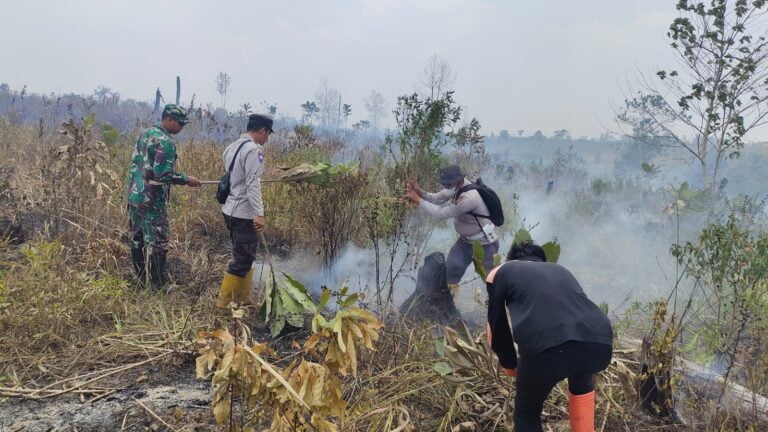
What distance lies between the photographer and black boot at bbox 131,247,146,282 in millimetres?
4203

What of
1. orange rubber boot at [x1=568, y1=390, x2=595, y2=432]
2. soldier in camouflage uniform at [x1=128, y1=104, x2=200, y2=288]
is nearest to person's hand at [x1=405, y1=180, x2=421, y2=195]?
soldier in camouflage uniform at [x1=128, y1=104, x2=200, y2=288]

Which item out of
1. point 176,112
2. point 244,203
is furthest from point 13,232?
point 244,203

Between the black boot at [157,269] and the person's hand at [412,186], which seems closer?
the black boot at [157,269]

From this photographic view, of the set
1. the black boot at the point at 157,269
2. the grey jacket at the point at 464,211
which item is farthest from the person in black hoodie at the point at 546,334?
the black boot at the point at 157,269

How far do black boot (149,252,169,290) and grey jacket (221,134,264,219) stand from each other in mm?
823

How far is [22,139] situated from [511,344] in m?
8.81

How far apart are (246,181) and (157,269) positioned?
4.06 feet

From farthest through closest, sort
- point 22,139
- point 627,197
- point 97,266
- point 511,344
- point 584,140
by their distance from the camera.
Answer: point 584,140
point 627,197
point 22,139
point 97,266
point 511,344

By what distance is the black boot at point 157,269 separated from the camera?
4145 mm

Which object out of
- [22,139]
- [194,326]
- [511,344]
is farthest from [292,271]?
[22,139]

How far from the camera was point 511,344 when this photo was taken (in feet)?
8.04

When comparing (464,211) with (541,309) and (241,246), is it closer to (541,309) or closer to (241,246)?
(241,246)

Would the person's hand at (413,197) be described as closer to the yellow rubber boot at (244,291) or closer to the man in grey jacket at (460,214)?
the man in grey jacket at (460,214)

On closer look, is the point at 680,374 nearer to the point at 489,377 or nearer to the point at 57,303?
the point at 489,377
